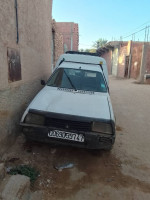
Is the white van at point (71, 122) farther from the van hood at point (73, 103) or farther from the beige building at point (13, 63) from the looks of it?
the beige building at point (13, 63)

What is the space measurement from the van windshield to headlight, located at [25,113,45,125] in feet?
3.96

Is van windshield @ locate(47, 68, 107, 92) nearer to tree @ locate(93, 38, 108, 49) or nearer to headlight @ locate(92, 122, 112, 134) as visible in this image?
headlight @ locate(92, 122, 112, 134)

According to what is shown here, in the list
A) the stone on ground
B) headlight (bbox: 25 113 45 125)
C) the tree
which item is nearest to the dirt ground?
the stone on ground

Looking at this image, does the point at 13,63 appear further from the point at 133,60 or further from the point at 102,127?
the point at 133,60

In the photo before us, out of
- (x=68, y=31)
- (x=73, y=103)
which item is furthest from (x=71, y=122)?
(x=68, y=31)

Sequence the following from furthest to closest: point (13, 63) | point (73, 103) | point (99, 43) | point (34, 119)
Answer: point (99, 43)
point (13, 63)
point (73, 103)
point (34, 119)

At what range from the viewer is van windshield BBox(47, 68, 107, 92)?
12.6ft

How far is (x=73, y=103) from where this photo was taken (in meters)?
3.04

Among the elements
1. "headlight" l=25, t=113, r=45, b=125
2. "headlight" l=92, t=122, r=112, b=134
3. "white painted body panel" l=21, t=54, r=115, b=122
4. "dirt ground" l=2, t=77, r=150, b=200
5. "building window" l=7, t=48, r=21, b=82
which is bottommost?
"dirt ground" l=2, t=77, r=150, b=200

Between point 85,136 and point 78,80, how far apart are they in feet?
5.56

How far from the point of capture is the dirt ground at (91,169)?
231 cm

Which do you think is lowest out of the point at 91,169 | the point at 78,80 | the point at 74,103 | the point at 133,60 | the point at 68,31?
the point at 91,169

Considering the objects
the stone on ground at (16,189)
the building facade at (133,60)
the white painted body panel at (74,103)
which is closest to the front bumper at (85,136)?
the white painted body panel at (74,103)

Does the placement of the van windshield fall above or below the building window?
below
